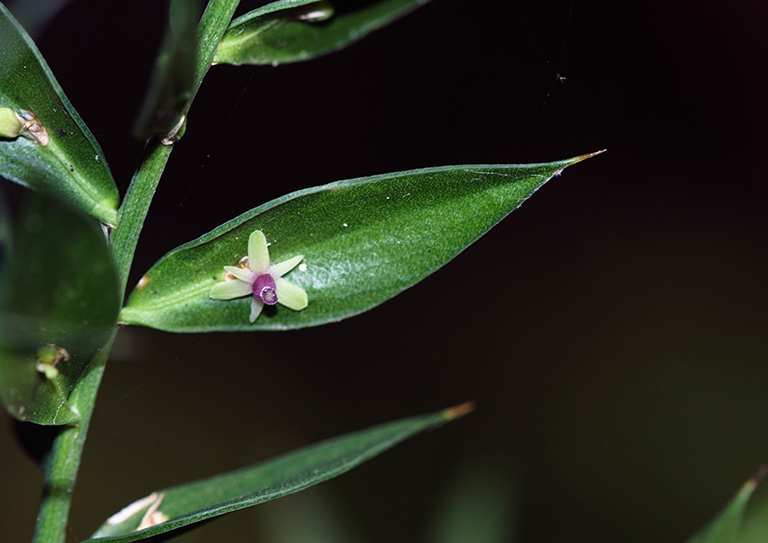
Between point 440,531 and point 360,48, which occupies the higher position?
point 360,48

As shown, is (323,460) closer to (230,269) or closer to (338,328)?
(230,269)

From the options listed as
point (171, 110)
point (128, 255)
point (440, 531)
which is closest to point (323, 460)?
point (128, 255)

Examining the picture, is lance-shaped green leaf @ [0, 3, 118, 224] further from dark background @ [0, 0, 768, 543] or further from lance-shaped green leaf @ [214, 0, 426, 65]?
dark background @ [0, 0, 768, 543]

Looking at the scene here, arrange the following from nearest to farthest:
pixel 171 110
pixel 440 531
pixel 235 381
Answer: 1. pixel 171 110
2. pixel 440 531
3. pixel 235 381

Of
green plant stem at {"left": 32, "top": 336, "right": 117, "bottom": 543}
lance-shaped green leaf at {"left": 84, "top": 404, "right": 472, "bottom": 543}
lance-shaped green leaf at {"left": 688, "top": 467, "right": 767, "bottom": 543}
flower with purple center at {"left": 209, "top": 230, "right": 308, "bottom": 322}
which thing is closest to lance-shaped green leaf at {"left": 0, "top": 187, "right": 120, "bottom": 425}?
green plant stem at {"left": 32, "top": 336, "right": 117, "bottom": 543}

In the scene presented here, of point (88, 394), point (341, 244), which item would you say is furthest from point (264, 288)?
point (88, 394)

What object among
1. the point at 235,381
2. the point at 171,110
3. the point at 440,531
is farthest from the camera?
the point at 235,381
